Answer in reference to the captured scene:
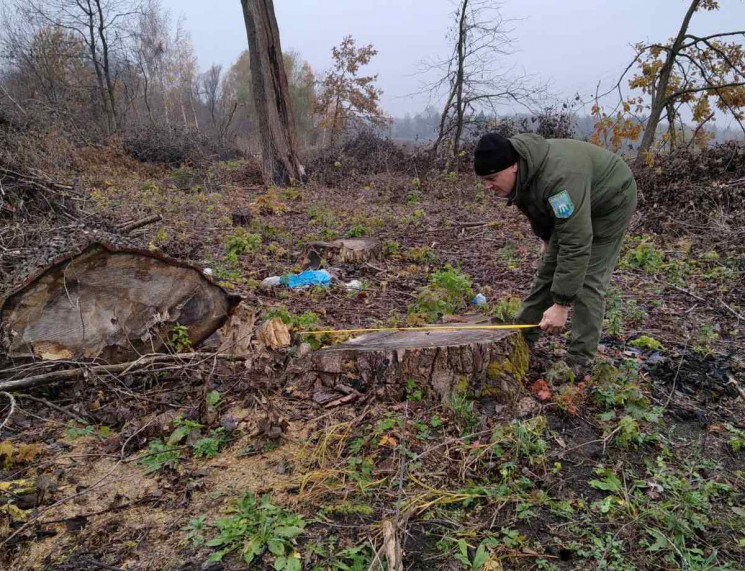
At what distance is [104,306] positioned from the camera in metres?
3.11

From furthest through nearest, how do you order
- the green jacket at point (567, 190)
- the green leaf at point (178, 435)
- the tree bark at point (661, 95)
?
the tree bark at point (661, 95), the green jacket at point (567, 190), the green leaf at point (178, 435)

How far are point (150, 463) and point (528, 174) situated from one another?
8.78 ft

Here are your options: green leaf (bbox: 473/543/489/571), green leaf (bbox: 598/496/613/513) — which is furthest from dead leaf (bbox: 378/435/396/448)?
green leaf (bbox: 598/496/613/513)

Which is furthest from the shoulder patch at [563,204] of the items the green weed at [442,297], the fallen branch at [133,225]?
the fallen branch at [133,225]

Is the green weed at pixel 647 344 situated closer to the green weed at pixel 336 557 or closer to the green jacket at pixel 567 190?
the green jacket at pixel 567 190

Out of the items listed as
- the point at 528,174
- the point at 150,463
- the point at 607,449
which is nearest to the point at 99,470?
the point at 150,463

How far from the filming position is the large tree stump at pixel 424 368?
2.76m

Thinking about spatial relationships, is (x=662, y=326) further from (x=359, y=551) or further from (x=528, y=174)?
(x=359, y=551)

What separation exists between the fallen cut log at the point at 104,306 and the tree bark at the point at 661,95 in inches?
378

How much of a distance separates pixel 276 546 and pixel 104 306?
6.91ft

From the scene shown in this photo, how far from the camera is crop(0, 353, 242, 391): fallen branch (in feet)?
9.14

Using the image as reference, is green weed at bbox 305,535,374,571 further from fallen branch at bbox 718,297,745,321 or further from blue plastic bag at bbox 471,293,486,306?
fallen branch at bbox 718,297,745,321

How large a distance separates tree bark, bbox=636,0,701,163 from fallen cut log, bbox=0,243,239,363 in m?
9.59

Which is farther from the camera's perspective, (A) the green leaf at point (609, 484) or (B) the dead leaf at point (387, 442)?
(B) the dead leaf at point (387, 442)
